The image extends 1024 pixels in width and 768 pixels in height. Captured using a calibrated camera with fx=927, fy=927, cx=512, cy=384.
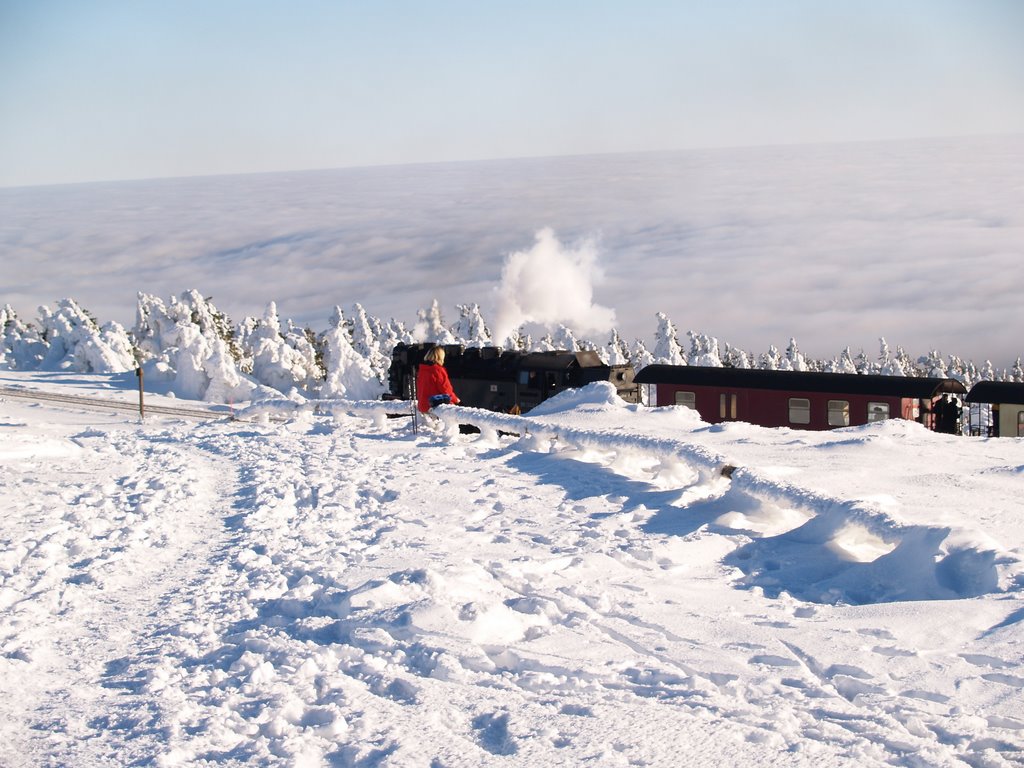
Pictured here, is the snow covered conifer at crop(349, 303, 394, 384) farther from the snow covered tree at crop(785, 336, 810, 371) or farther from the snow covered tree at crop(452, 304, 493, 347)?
the snow covered tree at crop(785, 336, 810, 371)

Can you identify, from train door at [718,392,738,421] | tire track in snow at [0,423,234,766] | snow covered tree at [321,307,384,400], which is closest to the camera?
tire track in snow at [0,423,234,766]

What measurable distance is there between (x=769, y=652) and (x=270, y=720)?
122 inches

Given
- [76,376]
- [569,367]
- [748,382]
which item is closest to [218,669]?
[748,382]

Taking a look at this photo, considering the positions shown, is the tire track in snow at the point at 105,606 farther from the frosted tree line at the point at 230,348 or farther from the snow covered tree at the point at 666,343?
the snow covered tree at the point at 666,343

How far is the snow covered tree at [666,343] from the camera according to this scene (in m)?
69.6

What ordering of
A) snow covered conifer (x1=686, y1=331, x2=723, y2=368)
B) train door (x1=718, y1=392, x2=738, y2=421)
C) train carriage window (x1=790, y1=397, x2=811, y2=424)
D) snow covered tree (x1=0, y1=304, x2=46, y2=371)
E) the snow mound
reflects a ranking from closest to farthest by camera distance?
the snow mound → train carriage window (x1=790, y1=397, x2=811, y2=424) → train door (x1=718, y1=392, x2=738, y2=421) → snow covered tree (x1=0, y1=304, x2=46, y2=371) → snow covered conifer (x1=686, y1=331, x2=723, y2=368)

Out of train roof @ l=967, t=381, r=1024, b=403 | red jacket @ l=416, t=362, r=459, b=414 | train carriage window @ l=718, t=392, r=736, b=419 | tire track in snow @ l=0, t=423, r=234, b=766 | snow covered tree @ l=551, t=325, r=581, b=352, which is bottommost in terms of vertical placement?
tire track in snow @ l=0, t=423, r=234, b=766

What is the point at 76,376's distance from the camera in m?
49.5

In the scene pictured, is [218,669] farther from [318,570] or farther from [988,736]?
[988,736]

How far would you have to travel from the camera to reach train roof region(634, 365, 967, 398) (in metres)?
27.6

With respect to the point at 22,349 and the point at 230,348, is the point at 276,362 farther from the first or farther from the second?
the point at 22,349

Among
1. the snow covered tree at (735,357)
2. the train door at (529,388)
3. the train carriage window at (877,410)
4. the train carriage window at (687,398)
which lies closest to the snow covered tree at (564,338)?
the snow covered tree at (735,357)

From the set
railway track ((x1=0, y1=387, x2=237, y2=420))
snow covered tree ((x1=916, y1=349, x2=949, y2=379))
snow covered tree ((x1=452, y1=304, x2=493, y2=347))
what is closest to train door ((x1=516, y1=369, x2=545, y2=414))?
railway track ((x1=0, y1=387, x2=237, y2=420))

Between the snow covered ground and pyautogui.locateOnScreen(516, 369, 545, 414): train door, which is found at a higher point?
pyautogui.locateOnScreen(516, 369, 545, 414): train door
